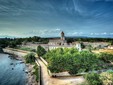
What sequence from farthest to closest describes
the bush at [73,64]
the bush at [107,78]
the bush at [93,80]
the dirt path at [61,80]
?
1. the bush at [73,64]
2. the dirt path at [61,80]
3. the bush at [93,80]
4. the bush at [107,78]

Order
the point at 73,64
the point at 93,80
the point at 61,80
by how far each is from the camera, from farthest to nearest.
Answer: the point at 73,64, the point at 61,80, the point at 93,80

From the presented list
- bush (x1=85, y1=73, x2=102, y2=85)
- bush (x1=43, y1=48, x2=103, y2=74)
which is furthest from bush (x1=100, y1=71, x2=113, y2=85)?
bush (x1=43, y1=48, x2=103, y2=74)

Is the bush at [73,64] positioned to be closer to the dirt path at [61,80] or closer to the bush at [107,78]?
the dirt path at [61,80]

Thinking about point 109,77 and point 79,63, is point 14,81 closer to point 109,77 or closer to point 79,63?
point 79,63

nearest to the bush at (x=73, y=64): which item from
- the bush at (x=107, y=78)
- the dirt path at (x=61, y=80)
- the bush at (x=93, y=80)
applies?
the dirt path at (x=61, y=80)

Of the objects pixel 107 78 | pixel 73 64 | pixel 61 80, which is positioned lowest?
pixel 61 80

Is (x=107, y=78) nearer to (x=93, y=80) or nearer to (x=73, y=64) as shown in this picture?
(x=93, y=80)

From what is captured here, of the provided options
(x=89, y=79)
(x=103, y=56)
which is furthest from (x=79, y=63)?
(x=103, y=56)

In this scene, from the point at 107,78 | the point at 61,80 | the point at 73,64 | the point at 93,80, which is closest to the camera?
the point at 107,78

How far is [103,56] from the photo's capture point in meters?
50.7

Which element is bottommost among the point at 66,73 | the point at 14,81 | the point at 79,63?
the point at 14,81

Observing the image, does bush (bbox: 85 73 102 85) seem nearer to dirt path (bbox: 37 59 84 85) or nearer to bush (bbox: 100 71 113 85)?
bush (bbox: 100 71 113 85)

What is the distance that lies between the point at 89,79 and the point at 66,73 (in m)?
11.5

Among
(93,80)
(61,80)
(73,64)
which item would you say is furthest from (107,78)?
(73,64)
